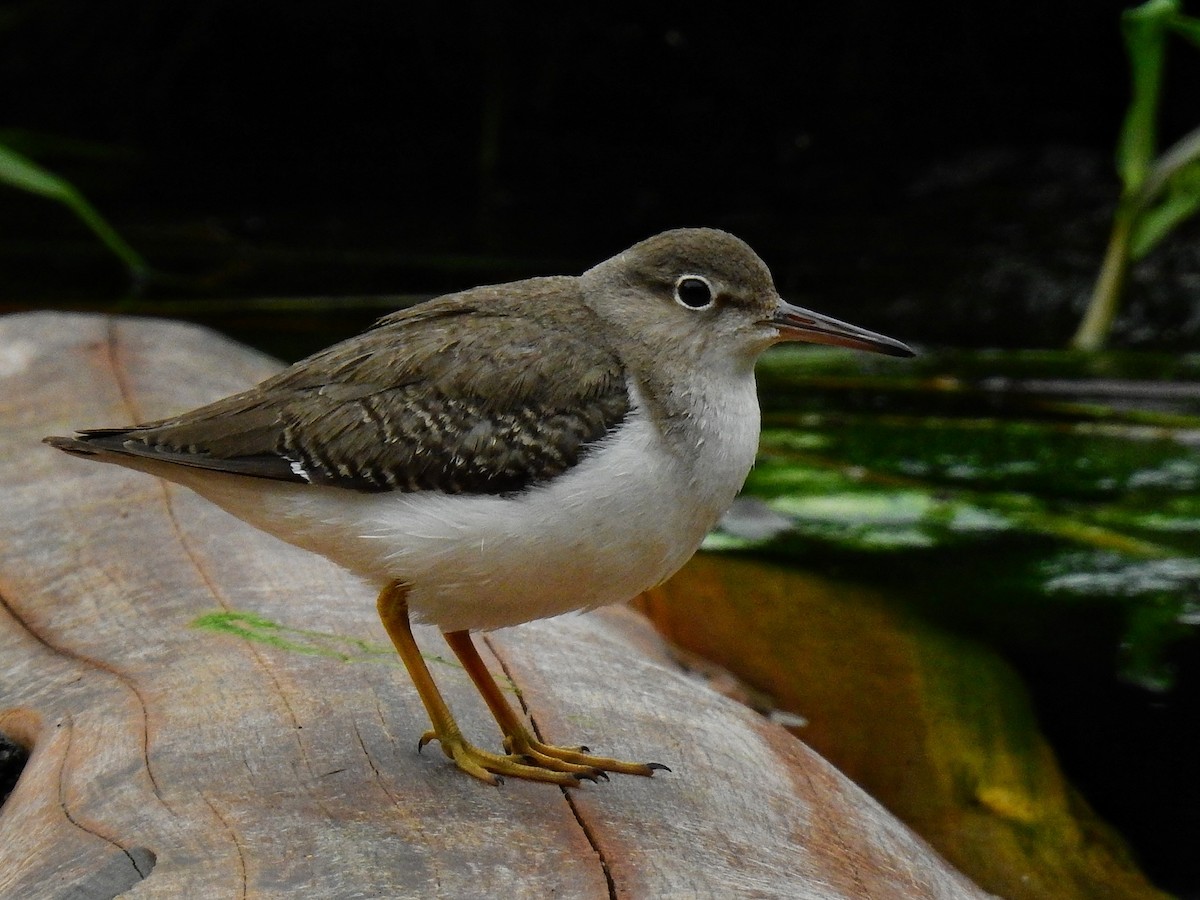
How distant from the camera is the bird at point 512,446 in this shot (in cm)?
381

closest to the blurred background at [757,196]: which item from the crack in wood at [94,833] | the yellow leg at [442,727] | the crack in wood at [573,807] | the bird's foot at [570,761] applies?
the crack in wood at [573,807]

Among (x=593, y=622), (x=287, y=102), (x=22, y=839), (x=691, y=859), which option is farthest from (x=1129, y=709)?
(x=287, y=102)

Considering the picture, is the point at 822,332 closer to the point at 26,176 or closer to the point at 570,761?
the point at 570,761

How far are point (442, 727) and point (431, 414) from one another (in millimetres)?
844

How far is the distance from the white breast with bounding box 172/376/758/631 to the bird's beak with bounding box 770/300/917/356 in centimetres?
33

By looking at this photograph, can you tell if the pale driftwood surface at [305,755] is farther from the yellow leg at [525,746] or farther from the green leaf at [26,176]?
the green leaf at [26,176]

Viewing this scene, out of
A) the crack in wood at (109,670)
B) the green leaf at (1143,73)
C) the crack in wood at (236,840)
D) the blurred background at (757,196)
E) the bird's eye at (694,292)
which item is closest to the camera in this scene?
the crack in wood at (236,840)

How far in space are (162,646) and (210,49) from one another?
11.6 meters

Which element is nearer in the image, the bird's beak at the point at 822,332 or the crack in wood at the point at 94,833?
Result: the crack in wood at the point at 94,833

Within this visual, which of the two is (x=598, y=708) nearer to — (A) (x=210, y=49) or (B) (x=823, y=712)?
(B) (x=823, y=712)

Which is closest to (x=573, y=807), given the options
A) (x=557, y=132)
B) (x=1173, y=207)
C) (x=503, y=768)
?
(x=503, y=768)

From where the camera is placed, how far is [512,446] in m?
3.88

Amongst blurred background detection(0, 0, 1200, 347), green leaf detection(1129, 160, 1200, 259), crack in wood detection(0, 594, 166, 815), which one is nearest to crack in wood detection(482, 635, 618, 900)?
crack in wood detection(0, 594, 166, 815)

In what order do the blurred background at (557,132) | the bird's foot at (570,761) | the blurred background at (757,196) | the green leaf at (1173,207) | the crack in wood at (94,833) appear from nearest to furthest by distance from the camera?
the crack in wood at (94,833) → the bird's foot at (570,761) → the blurred background at (757,196) → the green leaf at (1173,207) → the blurred background at (557,132)
